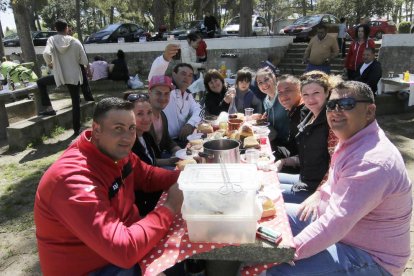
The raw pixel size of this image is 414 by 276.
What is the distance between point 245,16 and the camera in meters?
12.6

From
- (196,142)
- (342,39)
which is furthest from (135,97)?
(342,39)

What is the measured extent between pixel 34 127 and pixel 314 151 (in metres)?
5.03

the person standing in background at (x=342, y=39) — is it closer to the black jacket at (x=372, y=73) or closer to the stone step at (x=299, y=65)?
the stone step at (x=299, y=65)

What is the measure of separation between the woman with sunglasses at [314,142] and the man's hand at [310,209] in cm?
29

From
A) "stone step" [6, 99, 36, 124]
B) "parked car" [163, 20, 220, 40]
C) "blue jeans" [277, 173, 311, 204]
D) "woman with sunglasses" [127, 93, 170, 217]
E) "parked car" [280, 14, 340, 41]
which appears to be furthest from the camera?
"parked car" [163, 20, 220, 40]

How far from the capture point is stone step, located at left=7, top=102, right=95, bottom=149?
557cm

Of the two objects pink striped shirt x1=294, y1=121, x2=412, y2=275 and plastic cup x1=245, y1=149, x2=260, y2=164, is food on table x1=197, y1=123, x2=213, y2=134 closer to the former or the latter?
plastic cup x1=245, y1=149, x2=260, y2=164

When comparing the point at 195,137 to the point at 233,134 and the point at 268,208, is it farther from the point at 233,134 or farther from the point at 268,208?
the point at 268,208

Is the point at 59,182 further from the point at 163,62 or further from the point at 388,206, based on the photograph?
the point at 163,62

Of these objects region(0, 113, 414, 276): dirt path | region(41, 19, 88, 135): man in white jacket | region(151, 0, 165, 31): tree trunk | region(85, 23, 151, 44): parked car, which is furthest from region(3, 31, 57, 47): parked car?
region(0, 113, 414, 276): dirt path

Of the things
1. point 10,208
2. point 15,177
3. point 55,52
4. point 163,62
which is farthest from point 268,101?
point 55,52

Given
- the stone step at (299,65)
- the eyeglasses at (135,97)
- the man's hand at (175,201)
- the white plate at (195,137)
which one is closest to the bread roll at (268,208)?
the man's hand at (175,201)

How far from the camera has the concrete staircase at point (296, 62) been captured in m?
11.5

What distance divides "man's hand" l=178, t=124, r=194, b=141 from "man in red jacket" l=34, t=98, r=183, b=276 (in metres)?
1.80
